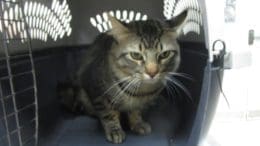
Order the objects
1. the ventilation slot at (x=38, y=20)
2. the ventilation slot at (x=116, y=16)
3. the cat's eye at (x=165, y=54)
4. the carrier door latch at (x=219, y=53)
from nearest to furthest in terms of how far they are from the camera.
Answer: the carrier door latch at (x=219, y=53), the ventilation slot at (x=38, y=20), the cat's eye at (x=165, y=54), the ventilation slot at (x=116, y=16)

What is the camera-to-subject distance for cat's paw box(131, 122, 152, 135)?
3.76 feet

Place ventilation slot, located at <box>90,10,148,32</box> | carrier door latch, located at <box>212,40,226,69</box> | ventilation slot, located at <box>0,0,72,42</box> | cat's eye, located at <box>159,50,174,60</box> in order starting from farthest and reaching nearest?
ventilation slot, located at <box>90,10,148,32</box>
cat's eye, located at <box>159,50,174,60</box>
ventilation slot, located at <box>0,0,72,42</box>
carrier door latch, located at <box>212,40,226,69</box>

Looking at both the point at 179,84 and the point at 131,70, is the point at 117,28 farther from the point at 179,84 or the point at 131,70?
the point at 179,84

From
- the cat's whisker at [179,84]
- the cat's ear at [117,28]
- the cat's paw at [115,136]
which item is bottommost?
the cat's paw at [115,136]

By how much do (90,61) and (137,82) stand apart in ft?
0.84

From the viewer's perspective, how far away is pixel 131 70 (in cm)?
108

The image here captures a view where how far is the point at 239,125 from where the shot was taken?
154 cm

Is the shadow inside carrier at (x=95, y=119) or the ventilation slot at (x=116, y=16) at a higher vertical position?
the ventilation slot at (x=116, y=16)

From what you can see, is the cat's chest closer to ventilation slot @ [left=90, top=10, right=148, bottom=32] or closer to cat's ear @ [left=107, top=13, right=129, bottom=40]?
cat's ear @ [left=107, top=13, right=129, bottom=40]

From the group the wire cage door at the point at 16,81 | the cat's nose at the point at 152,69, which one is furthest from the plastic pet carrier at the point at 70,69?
the cat's nose at the point at 152,69

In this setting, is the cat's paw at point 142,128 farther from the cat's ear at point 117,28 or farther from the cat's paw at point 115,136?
the cat's ear at point 117,28

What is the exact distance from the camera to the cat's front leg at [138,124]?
1.15 metres

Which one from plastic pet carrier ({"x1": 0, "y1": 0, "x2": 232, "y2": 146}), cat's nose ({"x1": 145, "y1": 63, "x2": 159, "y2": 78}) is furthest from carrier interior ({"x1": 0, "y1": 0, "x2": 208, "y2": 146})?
cat's nose ({"x1": 145, "y1": 63, "x2": 159, "y2": 78})

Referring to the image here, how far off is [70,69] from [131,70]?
49cm
